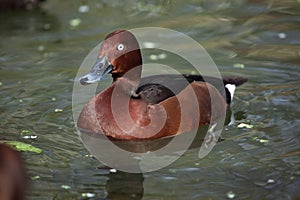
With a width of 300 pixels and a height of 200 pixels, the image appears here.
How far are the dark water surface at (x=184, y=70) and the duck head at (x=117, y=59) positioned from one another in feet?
1.96

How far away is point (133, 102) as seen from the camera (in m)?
7.51

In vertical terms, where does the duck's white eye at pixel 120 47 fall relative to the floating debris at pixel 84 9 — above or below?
below

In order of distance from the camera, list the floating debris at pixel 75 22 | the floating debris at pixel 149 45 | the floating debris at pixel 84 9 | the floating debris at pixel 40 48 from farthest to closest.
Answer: the floating debris at pixel 84 9 < the floating debris at pixel 75 22 < the floating debris at pixel 40 48 < the floating debris at pixel 149 45

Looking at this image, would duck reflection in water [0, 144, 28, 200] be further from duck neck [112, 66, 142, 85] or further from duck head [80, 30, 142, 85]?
duck neck [112, 66, 142, 85]

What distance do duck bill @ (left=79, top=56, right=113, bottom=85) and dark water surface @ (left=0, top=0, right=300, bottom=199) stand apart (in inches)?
20.0

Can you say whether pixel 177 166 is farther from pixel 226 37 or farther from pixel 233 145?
pixel 226 37

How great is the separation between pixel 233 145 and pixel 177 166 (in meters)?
0.65

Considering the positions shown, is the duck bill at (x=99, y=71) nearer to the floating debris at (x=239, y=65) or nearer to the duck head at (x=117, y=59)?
the duck head at (x=117, y=59)

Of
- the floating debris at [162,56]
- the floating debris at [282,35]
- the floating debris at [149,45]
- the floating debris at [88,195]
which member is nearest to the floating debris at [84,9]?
the floating debris at [149,45]

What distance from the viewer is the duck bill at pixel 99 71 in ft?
24.7

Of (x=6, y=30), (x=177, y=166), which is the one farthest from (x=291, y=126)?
(x=6, y=30)

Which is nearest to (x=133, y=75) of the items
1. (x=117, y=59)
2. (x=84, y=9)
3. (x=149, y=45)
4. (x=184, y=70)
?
(x=117, y=59)

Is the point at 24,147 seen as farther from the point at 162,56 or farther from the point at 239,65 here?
the point at 239,65

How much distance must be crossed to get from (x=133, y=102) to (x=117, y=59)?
0.42 metres
